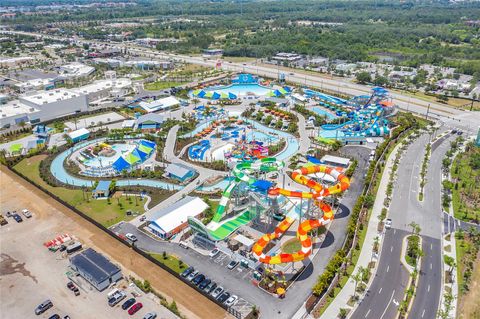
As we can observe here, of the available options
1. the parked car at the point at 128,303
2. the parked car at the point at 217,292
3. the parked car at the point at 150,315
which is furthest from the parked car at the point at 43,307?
the parked car at the point at 217,292

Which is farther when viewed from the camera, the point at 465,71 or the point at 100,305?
the point at 465,71

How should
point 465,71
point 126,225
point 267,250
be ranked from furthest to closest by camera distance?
point 465,71 < point 126,225 < point 267,250

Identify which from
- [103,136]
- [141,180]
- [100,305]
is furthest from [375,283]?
[103,136]

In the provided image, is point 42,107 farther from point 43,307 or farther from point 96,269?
point 43,307

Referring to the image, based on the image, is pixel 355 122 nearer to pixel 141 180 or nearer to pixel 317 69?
pixel 141 180

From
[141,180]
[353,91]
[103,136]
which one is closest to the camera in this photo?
[141,180]

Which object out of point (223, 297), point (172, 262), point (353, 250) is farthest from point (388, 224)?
point (172, 262)
